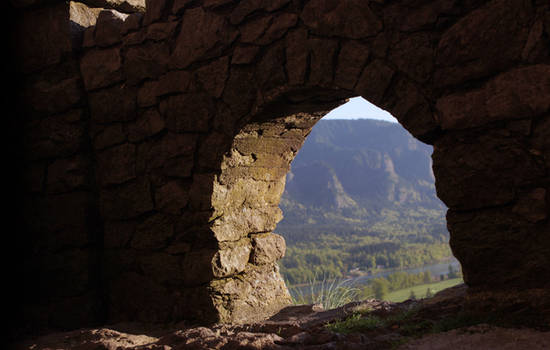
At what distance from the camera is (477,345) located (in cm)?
196

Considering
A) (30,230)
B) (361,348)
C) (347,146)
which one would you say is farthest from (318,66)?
(347,146)

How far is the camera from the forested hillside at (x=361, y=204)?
21.6 meters

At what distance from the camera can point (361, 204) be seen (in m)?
43.8

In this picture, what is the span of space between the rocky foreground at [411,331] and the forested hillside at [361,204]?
12669 millimetres

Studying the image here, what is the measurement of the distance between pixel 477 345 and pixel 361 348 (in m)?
0.50

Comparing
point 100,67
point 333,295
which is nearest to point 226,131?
point 100,67

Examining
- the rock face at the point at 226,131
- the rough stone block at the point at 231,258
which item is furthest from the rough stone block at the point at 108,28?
the rough stone block at the point at 231,258

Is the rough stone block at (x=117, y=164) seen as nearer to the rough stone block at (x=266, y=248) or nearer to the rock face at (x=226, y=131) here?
the rock face at (x=226, y=131)

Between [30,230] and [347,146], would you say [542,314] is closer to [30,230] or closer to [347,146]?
[30,230]

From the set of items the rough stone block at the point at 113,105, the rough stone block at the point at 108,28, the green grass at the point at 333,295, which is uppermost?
the rough stone block at the point at 108,28

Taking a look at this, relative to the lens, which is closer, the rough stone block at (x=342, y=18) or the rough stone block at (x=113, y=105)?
the rough stone block at (x=342, y=18)

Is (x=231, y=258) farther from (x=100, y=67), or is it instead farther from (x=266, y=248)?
(x=100, y=67)

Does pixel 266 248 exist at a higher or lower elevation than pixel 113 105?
lower

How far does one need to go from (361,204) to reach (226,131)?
137ft
